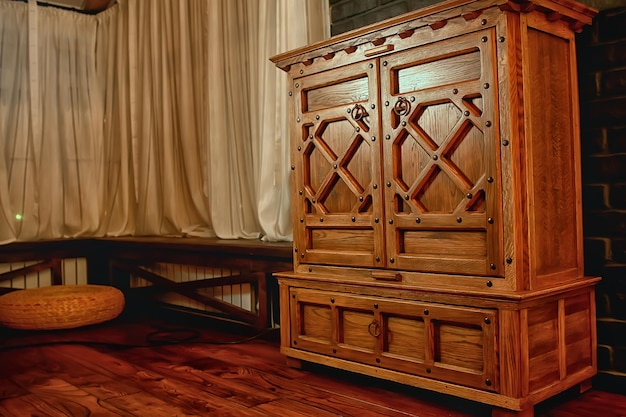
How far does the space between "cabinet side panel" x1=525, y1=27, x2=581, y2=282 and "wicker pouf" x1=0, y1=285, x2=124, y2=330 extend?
2802mm

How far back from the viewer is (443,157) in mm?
2264

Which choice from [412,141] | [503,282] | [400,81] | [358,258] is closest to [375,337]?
[358,258]

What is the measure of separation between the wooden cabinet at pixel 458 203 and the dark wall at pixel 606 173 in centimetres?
7

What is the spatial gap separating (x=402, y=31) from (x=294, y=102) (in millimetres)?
644

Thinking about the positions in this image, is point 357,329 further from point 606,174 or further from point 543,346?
point 606,174

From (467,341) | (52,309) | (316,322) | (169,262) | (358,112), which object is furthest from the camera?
(169,262)

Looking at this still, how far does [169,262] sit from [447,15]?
2.58 meters

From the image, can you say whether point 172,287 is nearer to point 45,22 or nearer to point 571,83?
point 45,22

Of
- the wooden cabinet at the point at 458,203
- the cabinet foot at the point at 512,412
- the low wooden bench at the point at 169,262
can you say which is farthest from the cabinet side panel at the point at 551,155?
the low wooden bench at the point at 169,262

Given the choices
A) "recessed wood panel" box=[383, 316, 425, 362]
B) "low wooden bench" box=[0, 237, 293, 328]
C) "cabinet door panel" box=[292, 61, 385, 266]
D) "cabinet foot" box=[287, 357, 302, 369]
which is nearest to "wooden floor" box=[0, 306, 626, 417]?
"cabinet foot" box=[287, 357, 302, 369]

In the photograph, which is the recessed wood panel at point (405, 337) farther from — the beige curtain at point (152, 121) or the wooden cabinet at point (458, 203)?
the beige curtain at point (152, 121)

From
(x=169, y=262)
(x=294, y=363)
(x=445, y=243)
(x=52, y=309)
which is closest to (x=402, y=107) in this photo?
(x=445, y=243)

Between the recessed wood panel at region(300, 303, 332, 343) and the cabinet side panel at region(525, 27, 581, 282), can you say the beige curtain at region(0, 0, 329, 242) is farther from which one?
the cabinet side panel at region(525, 27, 581, 282)

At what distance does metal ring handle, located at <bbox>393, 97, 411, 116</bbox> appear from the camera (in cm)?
237
